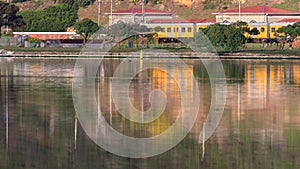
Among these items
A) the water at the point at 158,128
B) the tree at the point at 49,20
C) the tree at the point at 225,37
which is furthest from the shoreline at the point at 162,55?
the tree at the point at 49,20

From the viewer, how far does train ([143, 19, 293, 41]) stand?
79.8 meters

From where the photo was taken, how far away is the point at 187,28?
8162 cm

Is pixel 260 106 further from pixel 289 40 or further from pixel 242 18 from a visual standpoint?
pixel 242 18

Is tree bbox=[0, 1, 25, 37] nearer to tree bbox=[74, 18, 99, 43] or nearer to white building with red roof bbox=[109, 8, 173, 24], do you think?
tree bbox=[74, 18, 99, 43]

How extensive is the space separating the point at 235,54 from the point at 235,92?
96.0ft

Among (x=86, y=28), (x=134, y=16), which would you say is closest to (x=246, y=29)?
(x=86, y=28)

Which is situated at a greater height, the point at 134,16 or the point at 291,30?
the point at 134,16

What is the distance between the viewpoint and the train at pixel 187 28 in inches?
3140

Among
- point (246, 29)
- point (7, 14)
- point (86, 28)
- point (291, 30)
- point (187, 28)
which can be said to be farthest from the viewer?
point (7, 14)

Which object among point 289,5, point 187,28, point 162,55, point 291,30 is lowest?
point 162,55

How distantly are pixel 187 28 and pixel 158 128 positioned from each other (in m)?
62.1

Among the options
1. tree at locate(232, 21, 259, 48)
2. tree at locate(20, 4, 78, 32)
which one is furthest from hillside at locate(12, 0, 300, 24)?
tree at locate(232, 21, 259, 48)

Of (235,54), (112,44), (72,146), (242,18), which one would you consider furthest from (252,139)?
(242,18)

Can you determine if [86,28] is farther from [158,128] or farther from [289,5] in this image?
[158,128]
